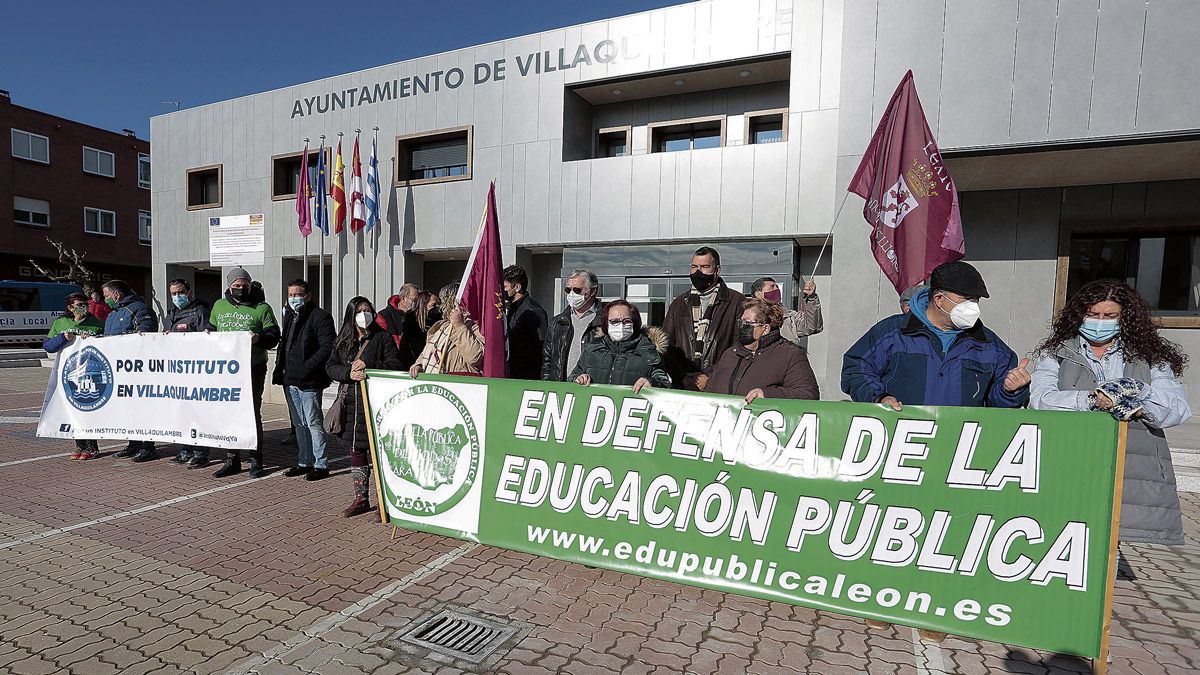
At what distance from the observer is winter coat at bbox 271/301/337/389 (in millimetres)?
5203

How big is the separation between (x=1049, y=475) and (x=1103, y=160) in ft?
23.3

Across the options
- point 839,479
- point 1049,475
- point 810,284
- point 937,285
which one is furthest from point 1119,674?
point 810,284

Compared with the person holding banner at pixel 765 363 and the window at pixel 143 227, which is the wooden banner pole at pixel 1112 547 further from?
the window at pixel 143 227

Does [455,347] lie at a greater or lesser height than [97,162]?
lesser

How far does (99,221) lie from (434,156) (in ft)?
89.5

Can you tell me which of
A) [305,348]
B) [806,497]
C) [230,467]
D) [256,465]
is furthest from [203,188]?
[806,497]

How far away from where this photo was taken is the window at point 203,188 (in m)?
15.9

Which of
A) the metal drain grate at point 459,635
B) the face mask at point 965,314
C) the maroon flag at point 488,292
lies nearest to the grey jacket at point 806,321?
the face mask at point 965,314

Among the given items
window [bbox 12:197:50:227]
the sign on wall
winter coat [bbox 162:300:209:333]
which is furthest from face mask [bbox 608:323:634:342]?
window [bbox 12:197:50:227]

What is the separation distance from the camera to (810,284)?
635cm

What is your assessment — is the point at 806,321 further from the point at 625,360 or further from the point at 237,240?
the point at 237,240

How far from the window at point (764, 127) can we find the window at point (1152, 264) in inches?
202

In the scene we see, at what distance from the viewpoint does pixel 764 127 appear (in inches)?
433

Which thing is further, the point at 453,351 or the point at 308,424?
the point at 308,424
